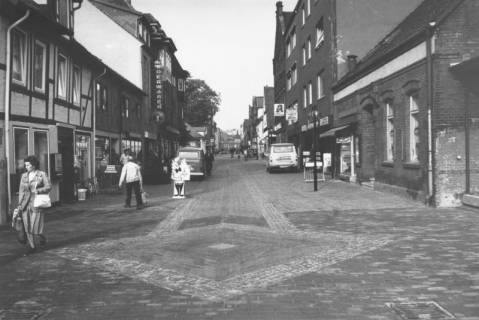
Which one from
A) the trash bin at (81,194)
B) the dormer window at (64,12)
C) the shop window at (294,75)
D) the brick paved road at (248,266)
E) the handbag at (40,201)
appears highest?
the shop window at (294,75)

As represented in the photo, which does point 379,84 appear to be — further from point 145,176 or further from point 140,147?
point 140,147

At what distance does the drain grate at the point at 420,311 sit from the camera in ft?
16.2

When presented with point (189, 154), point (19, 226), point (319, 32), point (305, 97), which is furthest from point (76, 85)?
point (305, 97)

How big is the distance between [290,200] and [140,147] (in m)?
Result: 17.9

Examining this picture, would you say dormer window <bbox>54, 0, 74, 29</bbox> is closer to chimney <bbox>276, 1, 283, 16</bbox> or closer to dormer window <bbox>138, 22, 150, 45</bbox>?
dormer window <bbox>138, 22, 150, 45</bbox>

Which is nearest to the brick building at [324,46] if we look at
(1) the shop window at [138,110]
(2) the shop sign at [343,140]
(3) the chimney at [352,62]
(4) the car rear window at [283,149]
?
(2) the shop sign at [343,140]

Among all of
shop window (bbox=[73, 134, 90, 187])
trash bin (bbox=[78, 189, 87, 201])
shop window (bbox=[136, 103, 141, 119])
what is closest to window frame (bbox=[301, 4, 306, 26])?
shop window (bbox=[136, 103, 141, 119])

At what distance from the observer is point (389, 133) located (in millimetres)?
17938

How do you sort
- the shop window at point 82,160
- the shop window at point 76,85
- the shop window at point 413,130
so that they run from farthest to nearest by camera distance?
the shop window at point 76,85
the shop window at point 82,160
the shop window at point 413,130

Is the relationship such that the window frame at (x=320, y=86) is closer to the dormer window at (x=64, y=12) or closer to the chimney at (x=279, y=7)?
the dormer window at (x=64, y=12)

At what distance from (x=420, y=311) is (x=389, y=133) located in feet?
44.2

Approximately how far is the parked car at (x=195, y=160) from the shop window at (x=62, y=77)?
36.8 ft

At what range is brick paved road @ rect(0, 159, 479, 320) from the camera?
535 cm

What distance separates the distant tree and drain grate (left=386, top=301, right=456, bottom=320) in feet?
262
